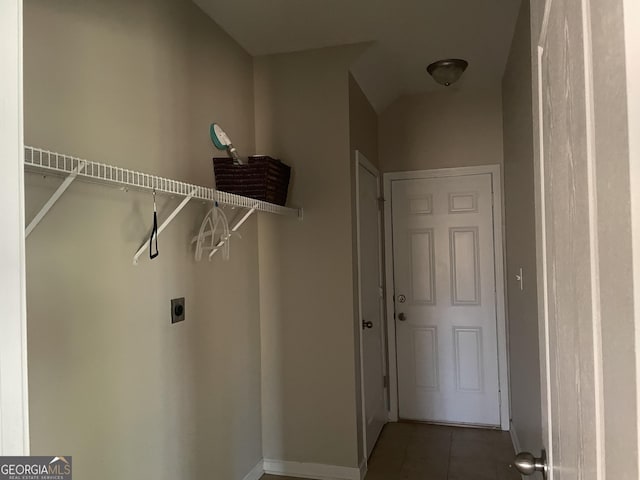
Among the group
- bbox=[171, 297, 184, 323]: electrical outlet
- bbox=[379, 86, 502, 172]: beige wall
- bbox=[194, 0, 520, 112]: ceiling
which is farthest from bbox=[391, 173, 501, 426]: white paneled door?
bbox=[171, 297, 184, 323]: electrical outlet

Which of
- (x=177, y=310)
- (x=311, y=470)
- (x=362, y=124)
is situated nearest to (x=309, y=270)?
(x=177, y=310)

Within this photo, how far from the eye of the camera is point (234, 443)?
2426 millimetres

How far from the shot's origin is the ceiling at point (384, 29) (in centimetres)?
222

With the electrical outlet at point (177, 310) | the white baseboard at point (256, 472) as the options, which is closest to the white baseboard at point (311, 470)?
the white baseboard at point (256, 472)

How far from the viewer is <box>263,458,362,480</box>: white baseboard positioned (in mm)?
2609

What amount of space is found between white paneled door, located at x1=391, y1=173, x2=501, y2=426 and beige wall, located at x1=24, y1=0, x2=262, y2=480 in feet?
5.06

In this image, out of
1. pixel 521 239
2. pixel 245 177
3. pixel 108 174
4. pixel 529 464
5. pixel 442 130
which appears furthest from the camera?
pixel 442 130

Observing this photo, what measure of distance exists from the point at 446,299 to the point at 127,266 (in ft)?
8.25

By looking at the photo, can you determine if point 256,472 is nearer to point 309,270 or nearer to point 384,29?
point 309,270

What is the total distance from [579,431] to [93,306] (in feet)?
4.66

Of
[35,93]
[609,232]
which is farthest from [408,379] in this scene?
[609,232]

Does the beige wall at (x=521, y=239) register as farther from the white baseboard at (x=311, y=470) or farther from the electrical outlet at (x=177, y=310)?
the electrical outlet at (x=177, y=310)

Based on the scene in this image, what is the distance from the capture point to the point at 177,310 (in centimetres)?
192

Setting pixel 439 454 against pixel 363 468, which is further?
pixel 439 454
